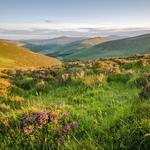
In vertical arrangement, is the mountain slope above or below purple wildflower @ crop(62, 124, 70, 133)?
below

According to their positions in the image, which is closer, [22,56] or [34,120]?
[34,120]

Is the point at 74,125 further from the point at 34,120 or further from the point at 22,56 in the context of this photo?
the point at 22,56

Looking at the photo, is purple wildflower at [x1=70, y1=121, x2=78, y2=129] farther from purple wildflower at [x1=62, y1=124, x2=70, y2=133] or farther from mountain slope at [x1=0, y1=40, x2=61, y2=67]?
mountain slope at [x1=0, y1=40, x2=61, y2=67]

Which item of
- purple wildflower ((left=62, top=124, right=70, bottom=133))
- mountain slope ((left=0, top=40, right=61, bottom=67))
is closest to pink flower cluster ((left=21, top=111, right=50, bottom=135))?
purple wildflower ((left=62, top=124, right=70, bottom=133))

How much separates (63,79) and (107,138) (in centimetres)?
861

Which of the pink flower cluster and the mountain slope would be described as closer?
the pink flower cluster

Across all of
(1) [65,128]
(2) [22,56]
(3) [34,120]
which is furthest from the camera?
(2) [22,56]

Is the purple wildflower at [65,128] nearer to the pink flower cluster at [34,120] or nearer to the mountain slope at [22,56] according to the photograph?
the pink flower cluster at [34,120]

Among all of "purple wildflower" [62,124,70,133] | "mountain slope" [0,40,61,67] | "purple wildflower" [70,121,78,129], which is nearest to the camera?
"purple wildflower" [62,124,70,133]

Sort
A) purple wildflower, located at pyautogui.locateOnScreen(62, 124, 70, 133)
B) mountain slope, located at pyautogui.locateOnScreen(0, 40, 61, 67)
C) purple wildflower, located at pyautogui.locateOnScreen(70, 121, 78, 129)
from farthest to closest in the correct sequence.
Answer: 1. mountain slope, located at pyautogui.locateOnScreen(0, 40, 61, 67)
2. purple wildflower, located at pyautogui.locateOnScreen(70, 121, 78, 129)
3. purple wildflower, located at pyautogui.locateOnScreen(62, 124, 70, 133)

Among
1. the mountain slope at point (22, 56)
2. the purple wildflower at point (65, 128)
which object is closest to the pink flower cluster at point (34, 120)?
the purple wildflower at point (65, 128)

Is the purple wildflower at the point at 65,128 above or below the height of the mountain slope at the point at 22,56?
above

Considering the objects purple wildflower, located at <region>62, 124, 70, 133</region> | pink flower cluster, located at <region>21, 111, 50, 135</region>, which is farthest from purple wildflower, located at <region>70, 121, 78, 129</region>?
pink flower cluster, located at <region>21, 111, 50, 135</region>

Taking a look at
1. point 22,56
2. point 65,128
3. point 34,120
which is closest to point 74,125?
point 65,128
